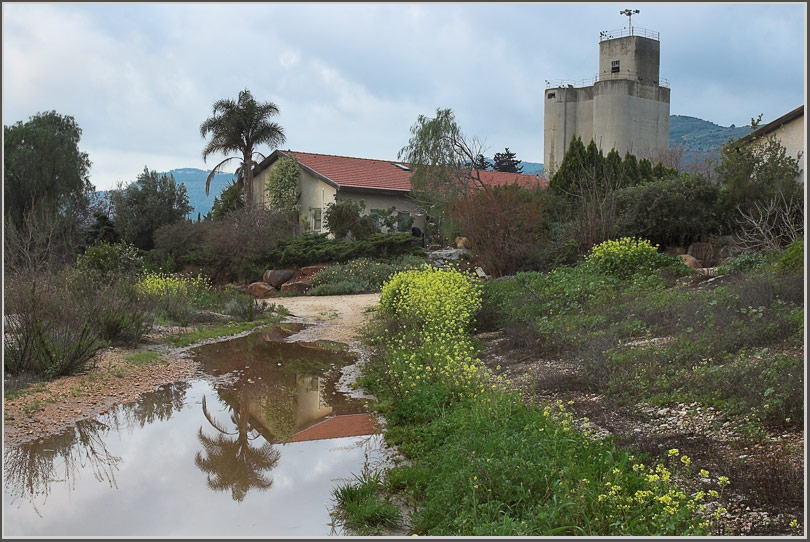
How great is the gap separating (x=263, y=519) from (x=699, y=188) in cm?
1511

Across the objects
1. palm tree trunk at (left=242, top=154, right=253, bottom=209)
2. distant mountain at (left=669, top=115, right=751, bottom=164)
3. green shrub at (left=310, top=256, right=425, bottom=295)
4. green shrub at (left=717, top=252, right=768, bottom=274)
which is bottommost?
green shrub at (left=310, top=256, right=425, bottom=295)

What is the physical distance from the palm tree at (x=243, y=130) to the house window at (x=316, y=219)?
143 inches

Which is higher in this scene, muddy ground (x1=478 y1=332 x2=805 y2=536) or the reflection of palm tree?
muddy ground (x1=478 y1=332 x2=805 y2=536)

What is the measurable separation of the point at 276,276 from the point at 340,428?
16384 mm

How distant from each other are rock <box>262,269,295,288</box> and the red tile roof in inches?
297

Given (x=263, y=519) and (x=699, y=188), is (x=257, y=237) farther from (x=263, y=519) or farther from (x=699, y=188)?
(x=263, y=519)

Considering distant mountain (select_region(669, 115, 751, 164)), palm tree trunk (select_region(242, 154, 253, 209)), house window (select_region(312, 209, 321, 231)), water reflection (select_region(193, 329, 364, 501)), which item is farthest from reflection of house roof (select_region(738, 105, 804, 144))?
distant mountain (select_region(669, 115, 751, 164))

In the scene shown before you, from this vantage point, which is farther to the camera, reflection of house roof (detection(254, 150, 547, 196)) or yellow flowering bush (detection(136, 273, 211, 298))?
reflection of house roof (detection(254, 150, 547, 196))

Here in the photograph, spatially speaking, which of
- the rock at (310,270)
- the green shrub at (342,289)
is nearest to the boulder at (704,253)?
the green shrub at (342,289)

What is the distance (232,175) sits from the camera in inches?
1519

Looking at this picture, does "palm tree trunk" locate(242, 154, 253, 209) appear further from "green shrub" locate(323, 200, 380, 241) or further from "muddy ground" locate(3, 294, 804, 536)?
"muddy ground" locate(3, 294, 804, 536)

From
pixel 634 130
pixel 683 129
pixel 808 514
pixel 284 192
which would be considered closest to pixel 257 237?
pixel 284 192

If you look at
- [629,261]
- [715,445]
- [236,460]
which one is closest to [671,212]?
[629,261]

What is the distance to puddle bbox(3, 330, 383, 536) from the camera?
477 cm
